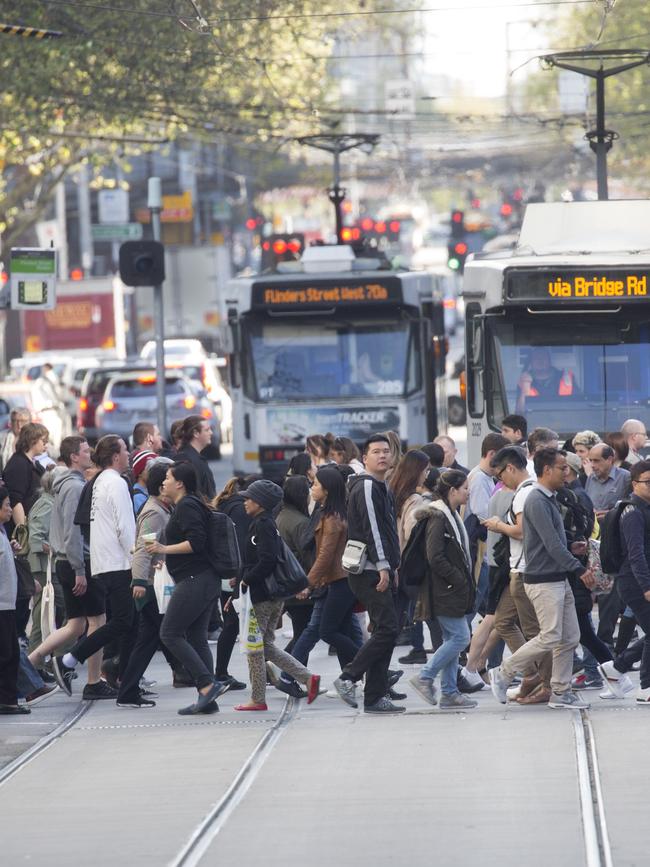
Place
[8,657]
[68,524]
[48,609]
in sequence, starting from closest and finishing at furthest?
[8,657]
[68,524]
[48,609]

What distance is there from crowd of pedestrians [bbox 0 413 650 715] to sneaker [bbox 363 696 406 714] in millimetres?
12

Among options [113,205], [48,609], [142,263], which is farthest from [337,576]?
[113,205]

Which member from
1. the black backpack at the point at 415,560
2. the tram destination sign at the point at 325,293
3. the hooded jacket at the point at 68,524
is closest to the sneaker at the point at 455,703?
the black backpack at the point at 415,560

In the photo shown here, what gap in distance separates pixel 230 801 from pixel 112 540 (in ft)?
11.7

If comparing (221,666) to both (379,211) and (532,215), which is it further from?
(379,211)

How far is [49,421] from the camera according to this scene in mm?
30578

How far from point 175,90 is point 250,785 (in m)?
22.8

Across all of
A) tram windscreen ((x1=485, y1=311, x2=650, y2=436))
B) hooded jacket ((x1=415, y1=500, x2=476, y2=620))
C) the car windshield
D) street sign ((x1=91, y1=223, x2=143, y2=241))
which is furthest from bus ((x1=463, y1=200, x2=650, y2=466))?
street sign ((x1=91, y1=223, x2=143, y2=241))

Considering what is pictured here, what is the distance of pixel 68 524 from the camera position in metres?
12.8

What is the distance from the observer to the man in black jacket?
11562mm

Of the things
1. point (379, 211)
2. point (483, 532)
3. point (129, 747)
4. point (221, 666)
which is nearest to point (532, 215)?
point (483, 532)

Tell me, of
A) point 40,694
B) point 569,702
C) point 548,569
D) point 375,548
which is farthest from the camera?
point 40,694

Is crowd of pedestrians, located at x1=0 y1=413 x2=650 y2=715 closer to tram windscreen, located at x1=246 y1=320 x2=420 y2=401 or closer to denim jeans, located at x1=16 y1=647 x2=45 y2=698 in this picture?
denim jeans, located at x1=16 y1=647 x2=45 y2=698

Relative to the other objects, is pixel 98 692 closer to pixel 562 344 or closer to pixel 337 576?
pixel 337 576
